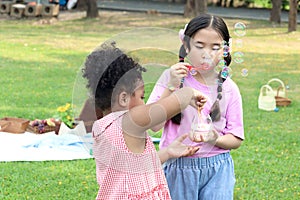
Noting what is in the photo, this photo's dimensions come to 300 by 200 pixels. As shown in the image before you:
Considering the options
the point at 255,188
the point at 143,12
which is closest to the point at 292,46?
the point at 143,12

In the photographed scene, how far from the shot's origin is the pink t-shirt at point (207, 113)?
3109mm

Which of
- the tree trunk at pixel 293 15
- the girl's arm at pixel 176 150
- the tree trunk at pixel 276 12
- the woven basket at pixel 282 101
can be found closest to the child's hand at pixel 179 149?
the girl's arm at pixel 176 150

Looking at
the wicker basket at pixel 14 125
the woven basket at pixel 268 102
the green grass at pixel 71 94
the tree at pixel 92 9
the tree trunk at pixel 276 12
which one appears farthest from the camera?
the tree at pixel 92 9

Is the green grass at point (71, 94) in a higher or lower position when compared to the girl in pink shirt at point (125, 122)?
lower

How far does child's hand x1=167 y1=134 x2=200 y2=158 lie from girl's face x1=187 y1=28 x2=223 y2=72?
0.34 m

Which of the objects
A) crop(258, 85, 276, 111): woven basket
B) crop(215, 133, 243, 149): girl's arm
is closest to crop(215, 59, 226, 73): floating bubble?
crop(215, 133, 243, 149): girl's arm

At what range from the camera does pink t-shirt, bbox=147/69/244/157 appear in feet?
10.2

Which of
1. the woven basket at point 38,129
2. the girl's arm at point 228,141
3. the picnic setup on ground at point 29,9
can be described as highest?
the girl's arm at point 228,141

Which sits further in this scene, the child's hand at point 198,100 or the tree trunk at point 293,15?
the tree trunk at point 293,15

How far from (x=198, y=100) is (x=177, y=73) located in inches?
7.1

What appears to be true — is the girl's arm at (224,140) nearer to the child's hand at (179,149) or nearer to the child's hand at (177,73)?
the child's hand at (179,149)

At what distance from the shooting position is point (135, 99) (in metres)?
2.70

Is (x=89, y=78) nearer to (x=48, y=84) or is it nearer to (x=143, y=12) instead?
(x=48, y=84)

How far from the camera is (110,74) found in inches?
104
